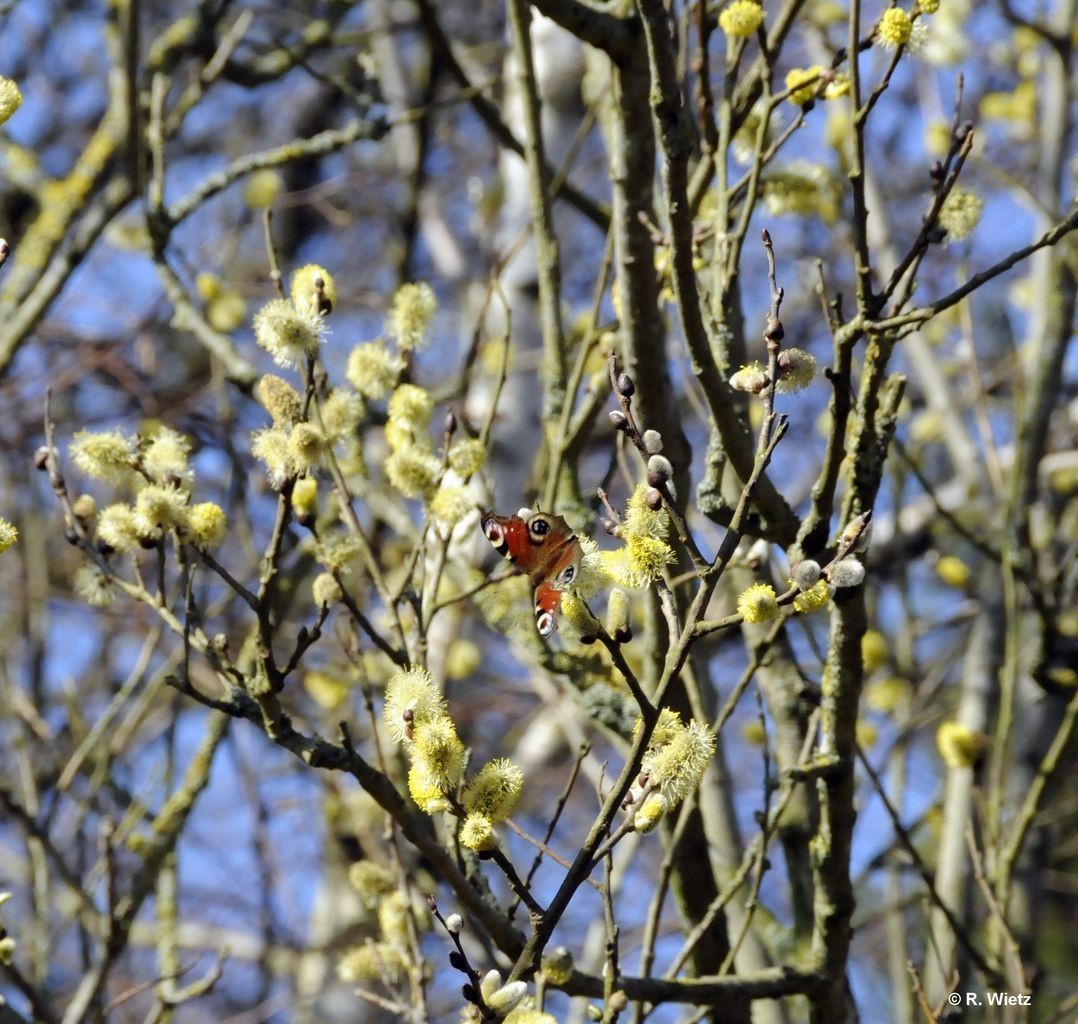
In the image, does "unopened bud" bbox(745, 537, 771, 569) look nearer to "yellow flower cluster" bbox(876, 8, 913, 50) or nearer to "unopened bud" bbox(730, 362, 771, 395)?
"unopened bud" bbox(730, 362, 771, 395)

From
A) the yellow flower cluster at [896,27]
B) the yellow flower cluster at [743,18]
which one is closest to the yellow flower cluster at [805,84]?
the yellow flower cluster at [743,18]

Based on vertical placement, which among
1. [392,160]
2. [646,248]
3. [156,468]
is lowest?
[156,468]

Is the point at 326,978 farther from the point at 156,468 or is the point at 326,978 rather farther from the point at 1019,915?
the point at 156,468

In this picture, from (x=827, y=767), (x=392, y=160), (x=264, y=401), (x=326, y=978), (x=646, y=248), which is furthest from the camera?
(x=392, y=160)

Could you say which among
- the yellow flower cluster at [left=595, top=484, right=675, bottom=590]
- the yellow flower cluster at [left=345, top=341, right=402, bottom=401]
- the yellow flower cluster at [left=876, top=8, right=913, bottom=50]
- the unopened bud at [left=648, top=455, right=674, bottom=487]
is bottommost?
the yellow flower cluster at [left=595, top=484, right=675, bottom=590]

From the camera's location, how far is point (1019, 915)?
9.67 feet

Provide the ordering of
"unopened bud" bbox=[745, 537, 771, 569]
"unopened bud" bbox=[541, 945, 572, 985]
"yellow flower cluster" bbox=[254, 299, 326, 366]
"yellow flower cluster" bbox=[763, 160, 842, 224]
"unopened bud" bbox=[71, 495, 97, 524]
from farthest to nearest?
"yellow flower cluster" bbox=[763, 160, 842, 224] < "unopened bud" bbox=[745, 537, 771, 569] < "unopened bud" bbox=[71, 495, 97, 524] < "yellow flower cluster" bbox=[254, 299, 326, 366] < "unopened bud" bbox=[541, 945, 572, 985]

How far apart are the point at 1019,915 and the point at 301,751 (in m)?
2.16

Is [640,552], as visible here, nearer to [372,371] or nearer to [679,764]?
[679,764]

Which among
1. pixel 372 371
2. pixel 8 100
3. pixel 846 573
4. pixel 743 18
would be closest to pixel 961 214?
pixel 743 18

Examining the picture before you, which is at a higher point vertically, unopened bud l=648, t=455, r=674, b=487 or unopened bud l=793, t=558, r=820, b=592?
unopened bud l=648, t=455, r=674, b=487

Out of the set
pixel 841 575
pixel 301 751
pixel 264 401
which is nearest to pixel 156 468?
pixel 264 401

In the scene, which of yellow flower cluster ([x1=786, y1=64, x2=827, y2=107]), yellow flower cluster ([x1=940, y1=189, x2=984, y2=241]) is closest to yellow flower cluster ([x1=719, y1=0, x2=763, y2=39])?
yellow flower cluster ([x1=786, y1=64, x2=827, y2=107])

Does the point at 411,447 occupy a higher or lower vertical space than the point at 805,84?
lower
